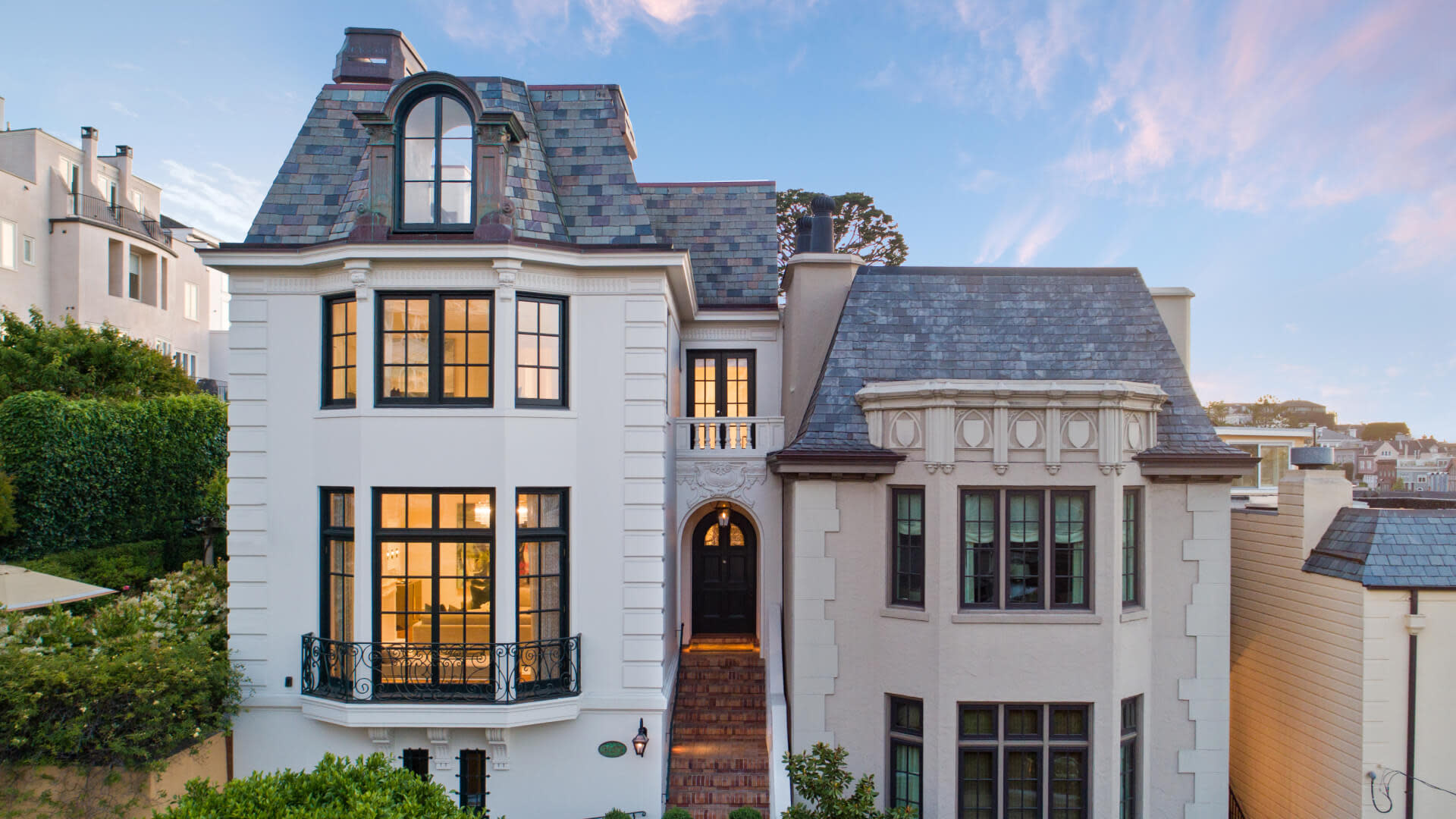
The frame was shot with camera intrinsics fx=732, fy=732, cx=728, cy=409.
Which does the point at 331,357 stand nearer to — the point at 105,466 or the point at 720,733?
the point at 720,733

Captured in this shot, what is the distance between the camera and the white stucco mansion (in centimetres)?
1005

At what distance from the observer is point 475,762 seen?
10.5 m

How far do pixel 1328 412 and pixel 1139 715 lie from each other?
7831cm

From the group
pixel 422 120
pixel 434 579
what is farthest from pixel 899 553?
pixel 422 120

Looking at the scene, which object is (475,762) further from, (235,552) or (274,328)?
(274,328)

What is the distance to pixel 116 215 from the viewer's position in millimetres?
31188

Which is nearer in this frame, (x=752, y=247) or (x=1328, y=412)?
(x=752, y=247)

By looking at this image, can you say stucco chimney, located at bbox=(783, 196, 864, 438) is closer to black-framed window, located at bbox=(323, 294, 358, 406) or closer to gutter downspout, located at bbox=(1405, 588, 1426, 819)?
black-framed window, located at bbox=(323, 294, 358, 406)

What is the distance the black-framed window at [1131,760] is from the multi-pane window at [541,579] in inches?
326

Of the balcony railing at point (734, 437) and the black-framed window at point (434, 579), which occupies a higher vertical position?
the balcony railing at point (734, 437)

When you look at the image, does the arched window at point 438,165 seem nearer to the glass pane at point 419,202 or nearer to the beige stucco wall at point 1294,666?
the glass pane at point 419,202

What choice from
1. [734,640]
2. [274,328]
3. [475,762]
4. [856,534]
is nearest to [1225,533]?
[856,534]

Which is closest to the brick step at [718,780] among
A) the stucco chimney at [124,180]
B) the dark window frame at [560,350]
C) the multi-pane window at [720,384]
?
the dark window frame at [560,350]

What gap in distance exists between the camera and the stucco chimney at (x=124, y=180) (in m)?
31.7
